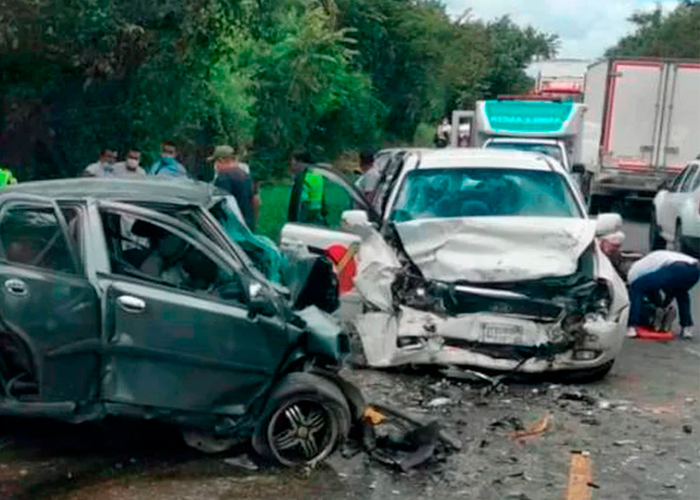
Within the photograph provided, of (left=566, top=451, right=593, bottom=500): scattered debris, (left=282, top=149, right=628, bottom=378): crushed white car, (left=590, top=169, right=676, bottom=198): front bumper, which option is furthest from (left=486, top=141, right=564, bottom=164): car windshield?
(left=566, top=451, right=593, bottom=500): scattered debris

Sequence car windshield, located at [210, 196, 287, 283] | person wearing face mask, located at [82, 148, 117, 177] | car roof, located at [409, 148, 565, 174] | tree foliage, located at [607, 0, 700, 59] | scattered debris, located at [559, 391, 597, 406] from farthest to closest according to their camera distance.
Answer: tree foliage, located at [607, 0, 700, 59]
person wearing face mask, located at [82, 148, 117, 177]
car roof, located at [409, 148, 565, 174]
scattered debris, located at [559, 391, 597, 406]
car windshield, located at [210, 196, 287, 283]

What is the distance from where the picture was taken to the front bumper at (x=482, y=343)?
891 centimetres

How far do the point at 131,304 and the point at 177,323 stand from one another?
28 cm

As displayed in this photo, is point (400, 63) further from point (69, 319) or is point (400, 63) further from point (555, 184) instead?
point (69, 319)

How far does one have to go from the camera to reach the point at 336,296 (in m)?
7.77

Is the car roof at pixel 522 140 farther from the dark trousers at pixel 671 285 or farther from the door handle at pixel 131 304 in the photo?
the door handle at pixel 131 304

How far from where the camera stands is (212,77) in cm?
1886

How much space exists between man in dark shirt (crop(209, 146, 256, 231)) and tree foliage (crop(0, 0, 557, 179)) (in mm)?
2163

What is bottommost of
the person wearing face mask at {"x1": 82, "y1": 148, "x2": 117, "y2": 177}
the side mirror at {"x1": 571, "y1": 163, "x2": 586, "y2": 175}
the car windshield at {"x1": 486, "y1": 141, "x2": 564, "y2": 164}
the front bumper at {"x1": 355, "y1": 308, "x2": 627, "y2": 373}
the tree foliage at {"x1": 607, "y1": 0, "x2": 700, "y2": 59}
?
the front bumper at {"x1": 355, "y1": 308, "x2": 627, "y2": 373}

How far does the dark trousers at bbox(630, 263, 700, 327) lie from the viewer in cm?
1102

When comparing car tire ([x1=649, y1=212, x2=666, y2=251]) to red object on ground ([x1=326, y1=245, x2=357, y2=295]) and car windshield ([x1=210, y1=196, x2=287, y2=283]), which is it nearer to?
red object on ground ([x1=326, y1=245, x2=357, y2=295])

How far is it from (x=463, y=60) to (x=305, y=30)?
18.8 metres

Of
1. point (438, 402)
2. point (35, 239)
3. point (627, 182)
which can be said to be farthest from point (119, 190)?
point (627, 182)

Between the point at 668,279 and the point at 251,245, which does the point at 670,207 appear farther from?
the point at 251,245
